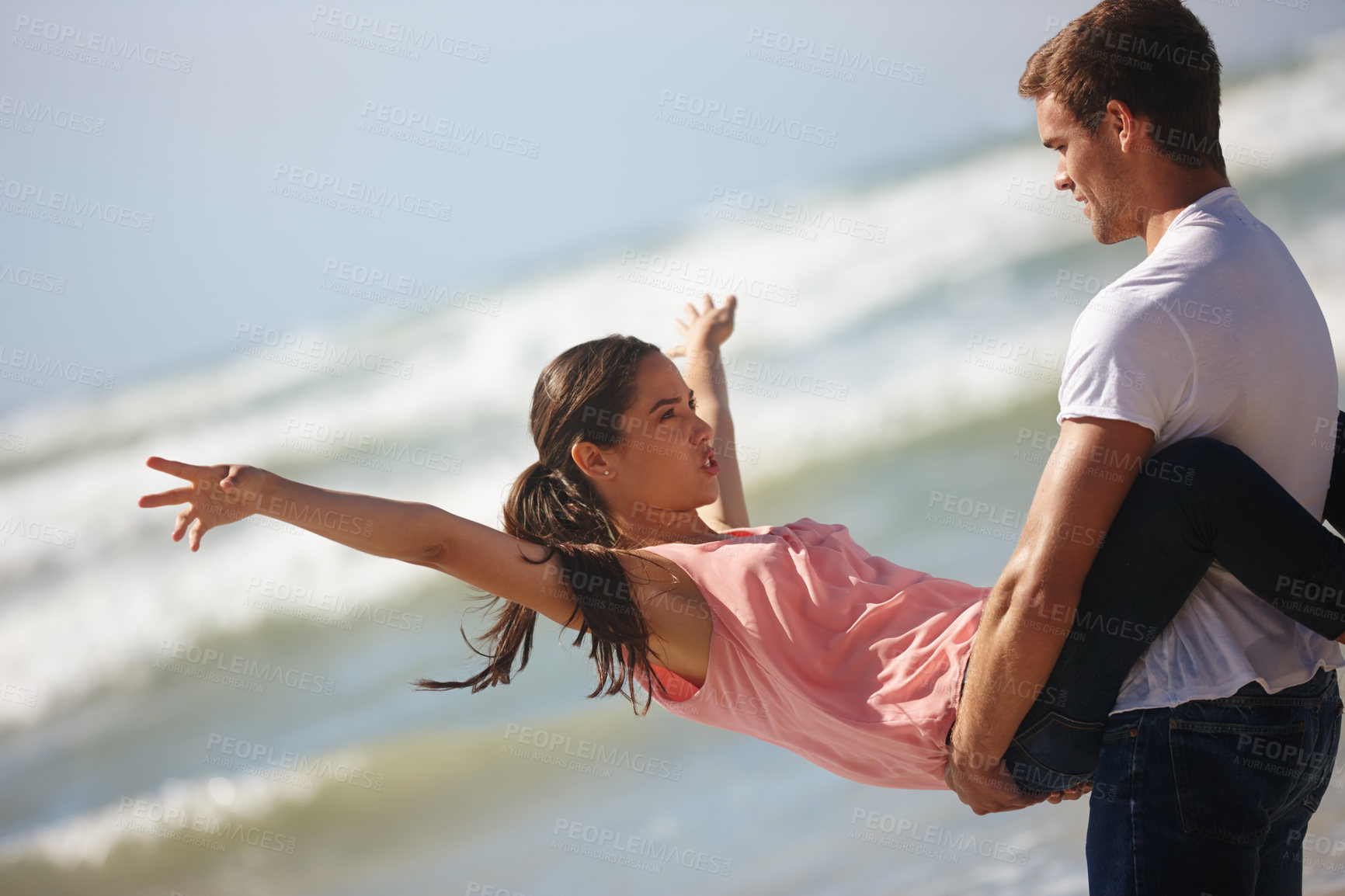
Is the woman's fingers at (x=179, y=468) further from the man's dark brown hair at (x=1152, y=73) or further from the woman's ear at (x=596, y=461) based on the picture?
the man's dark brown hair at (x=1152, y=73)

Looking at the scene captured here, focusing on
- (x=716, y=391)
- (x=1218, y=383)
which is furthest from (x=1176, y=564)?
(x=716, y=391)

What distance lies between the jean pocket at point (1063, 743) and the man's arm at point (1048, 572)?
0.13 feet

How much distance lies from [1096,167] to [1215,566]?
0.79 m

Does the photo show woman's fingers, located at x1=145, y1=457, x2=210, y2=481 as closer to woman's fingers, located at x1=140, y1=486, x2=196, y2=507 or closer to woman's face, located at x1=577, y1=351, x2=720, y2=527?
woman's fingers, located at x1=140, y1=486, x2=196, y2=507

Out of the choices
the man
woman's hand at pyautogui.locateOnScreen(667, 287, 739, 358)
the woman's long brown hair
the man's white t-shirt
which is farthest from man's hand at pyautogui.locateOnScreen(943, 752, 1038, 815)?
woman's hand at pyautogui.locateOnScreen(667, 287, 739, 358)

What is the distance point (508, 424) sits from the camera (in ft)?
24.5

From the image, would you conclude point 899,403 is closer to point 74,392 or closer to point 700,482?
point 700,482

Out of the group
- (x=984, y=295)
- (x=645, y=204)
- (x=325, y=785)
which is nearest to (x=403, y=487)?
(x=325, y=785)

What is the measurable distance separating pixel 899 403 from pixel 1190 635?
5.37m

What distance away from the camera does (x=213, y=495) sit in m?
2.05

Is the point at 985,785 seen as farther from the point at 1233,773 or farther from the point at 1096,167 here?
the point at 1096,167

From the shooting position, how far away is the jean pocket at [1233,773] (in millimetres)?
1766

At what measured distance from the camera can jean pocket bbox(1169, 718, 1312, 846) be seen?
177cm

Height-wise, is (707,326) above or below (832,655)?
above
